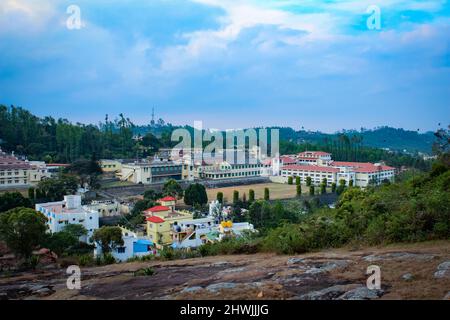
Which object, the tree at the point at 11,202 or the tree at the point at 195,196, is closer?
the tree at the point at 11,202

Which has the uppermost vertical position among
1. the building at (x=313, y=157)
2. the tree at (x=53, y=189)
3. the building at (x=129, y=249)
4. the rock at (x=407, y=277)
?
the building at (x=313, y=157)

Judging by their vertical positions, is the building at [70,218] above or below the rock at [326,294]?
below

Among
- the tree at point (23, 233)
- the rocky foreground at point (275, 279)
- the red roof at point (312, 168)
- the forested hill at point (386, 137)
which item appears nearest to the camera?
the rocky foreground at point (275, 279)

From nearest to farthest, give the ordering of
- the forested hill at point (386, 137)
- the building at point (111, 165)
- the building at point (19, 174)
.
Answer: the building at point (19, 174) → the building at point (111, 165) → the forested hill at point (386, 137)

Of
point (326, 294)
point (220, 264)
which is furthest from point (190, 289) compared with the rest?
point (220, 264)

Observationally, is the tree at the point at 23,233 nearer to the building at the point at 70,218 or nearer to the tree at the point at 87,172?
the building at the point at 70,218

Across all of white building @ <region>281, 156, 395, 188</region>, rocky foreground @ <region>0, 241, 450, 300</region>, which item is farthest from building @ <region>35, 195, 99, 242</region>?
white building @ <region>281, 156, 395, 188</region>

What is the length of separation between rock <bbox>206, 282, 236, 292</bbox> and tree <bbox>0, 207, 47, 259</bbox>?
846cm

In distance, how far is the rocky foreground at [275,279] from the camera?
4.42 meters

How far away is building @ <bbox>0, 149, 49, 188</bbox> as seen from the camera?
32.9 m

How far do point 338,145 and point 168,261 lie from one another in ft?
161

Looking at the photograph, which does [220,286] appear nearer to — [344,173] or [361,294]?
[361,294]

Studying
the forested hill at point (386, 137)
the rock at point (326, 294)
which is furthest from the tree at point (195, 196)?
the forested hill at point (386, 137)

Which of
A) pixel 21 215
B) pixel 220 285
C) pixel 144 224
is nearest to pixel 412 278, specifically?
pixel 220 285
